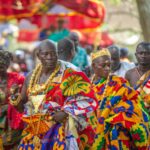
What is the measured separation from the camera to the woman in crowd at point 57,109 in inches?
411

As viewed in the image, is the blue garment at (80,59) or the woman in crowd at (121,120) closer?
the woman in crowd at (121,120)

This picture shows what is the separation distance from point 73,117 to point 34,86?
740 millimetres

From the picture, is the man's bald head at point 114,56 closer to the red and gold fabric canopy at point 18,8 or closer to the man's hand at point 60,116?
the man's hand at point 60,116

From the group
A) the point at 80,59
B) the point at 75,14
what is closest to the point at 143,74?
the point at 80,59

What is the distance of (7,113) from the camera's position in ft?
37.4

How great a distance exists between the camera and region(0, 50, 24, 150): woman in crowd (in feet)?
37.0

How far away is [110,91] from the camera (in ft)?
34.9

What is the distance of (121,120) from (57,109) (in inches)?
31.3

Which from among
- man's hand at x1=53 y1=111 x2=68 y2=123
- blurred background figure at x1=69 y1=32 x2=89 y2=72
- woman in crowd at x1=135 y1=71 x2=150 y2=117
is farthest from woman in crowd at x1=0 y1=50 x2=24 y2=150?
blurred background figure at x1=69 y1=32 x2=89 y2=72

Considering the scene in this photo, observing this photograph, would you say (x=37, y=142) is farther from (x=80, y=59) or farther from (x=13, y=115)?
(x=80, y=59)

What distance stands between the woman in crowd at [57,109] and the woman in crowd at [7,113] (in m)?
0.56

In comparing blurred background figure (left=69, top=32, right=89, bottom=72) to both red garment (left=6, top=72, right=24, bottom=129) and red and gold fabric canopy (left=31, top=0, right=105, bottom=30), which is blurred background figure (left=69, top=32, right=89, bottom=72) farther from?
red and gold fabric canopy (left=31, top=0, right=105, bottom=30)

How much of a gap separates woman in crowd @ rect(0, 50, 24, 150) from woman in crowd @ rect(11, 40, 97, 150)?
559mm

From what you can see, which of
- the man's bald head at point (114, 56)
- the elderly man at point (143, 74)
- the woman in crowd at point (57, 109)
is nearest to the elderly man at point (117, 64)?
the man's bald head at point (114, 56)
